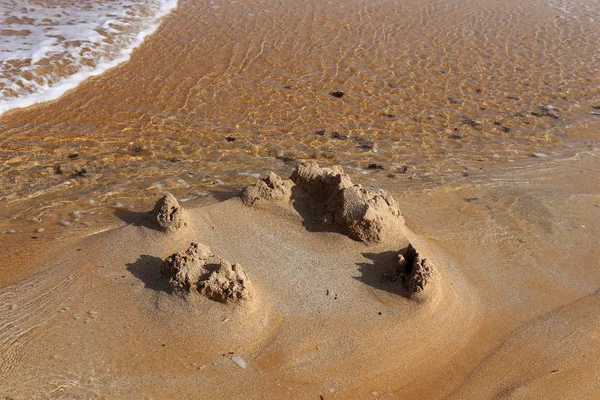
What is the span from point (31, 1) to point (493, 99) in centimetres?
888

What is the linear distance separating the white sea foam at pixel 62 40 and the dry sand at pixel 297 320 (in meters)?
4.04

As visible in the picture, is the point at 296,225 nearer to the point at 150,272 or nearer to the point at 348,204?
the point at 348,204

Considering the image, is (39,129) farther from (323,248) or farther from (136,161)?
(323,248)

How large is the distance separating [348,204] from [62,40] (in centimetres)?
693

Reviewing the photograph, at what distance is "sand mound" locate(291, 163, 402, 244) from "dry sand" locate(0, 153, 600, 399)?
112 mm

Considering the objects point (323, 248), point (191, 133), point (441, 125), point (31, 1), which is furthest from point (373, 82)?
point (31, 1)

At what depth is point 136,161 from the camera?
5.11 metres

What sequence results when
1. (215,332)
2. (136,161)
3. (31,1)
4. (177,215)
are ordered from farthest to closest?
1. (31,1)
2. (136,161)
3. (177,215)
4. (215,332)

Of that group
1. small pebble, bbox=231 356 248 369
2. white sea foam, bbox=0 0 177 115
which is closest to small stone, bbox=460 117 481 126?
small pebble, bbox=231 356 248 369

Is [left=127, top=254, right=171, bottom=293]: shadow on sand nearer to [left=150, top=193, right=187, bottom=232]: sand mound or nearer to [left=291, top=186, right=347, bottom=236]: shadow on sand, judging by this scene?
[left=150, top=193, right=187, bottom=232]: sand mound

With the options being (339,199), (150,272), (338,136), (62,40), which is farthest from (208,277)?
(62,40)

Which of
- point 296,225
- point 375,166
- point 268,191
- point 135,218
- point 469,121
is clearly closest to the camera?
point 296,225

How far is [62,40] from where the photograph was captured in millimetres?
8367

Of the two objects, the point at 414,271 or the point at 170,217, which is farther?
the point at 170,217
